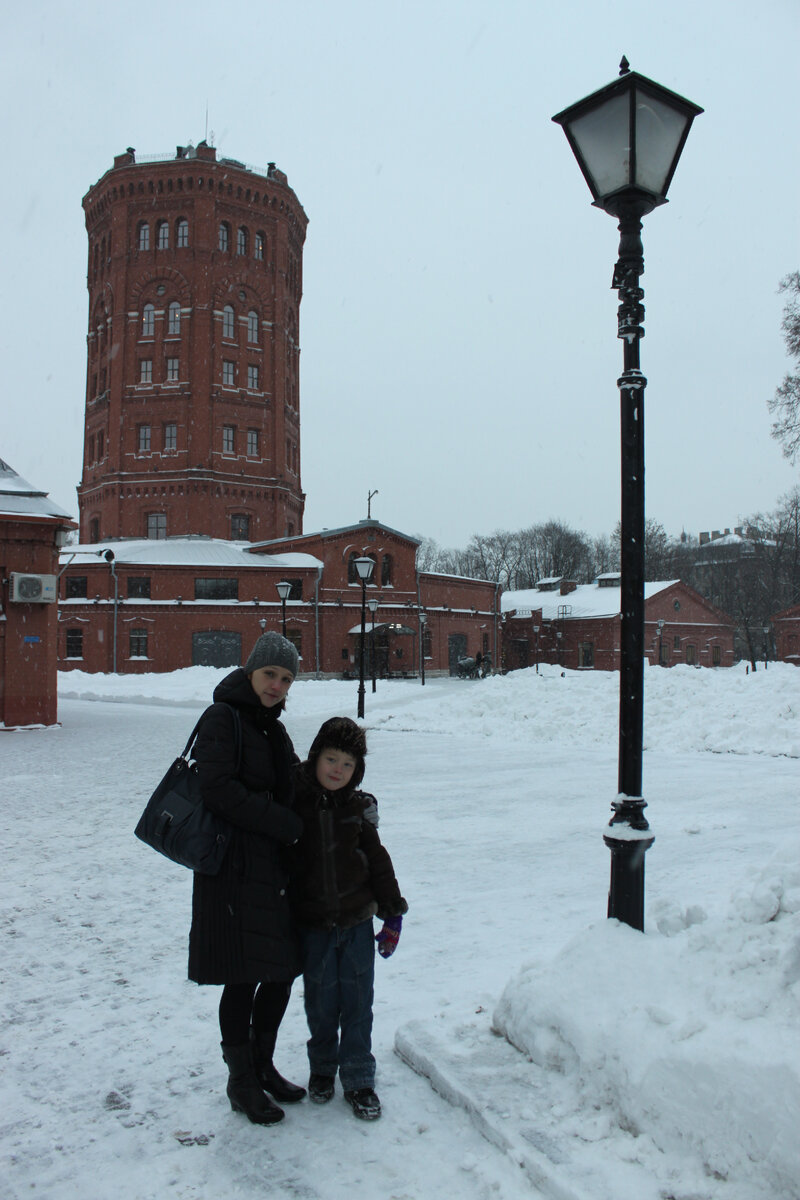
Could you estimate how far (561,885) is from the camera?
6.37m

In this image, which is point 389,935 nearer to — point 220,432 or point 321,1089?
point 321,1089

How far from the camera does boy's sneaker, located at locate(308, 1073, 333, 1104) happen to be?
132 inches

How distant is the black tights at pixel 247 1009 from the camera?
327cm

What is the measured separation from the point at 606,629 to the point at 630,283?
162 ft

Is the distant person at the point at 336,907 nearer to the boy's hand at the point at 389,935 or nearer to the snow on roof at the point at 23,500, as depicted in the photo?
the boy's hand at the point at 389,935

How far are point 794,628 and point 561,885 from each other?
54446 millimetres

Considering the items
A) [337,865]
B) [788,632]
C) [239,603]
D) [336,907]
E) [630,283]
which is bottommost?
[336,907]

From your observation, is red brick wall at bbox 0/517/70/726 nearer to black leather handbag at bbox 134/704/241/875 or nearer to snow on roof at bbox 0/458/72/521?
snow on roof at bbox 0/458/72/521

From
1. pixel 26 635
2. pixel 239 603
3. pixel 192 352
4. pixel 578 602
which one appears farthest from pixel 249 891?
pixel 578 602

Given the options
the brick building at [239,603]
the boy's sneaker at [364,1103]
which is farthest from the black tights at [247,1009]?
the brick building at [239,603]

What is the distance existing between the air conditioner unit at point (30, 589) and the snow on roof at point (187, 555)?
2422cm

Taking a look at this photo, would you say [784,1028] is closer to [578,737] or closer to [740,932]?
[740,932]

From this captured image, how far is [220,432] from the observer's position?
48688 mm

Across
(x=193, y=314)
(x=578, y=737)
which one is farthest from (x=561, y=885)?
(x=193, y=314)
